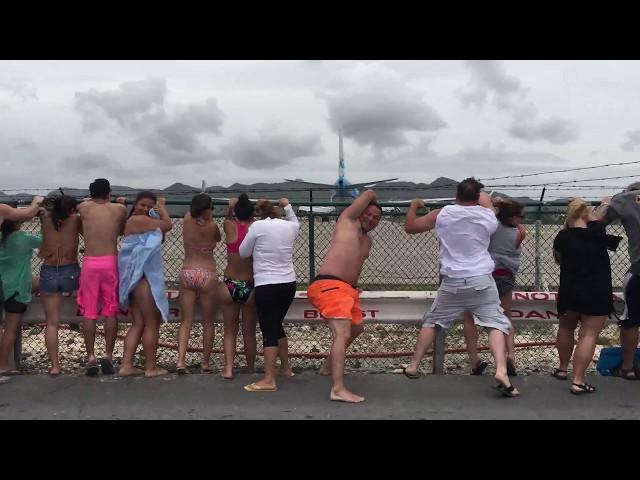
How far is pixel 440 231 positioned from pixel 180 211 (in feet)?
8.90

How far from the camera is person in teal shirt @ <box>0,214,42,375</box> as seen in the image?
203 inches

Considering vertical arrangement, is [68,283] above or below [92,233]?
below

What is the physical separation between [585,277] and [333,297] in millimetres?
2116

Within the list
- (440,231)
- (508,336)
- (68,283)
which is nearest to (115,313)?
(68,283)

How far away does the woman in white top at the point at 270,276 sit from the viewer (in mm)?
4848

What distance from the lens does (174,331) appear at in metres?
8.28

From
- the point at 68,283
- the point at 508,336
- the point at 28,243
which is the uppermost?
the point at 28,243

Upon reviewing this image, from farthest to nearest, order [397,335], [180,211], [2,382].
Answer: [397,335] → [180,211] → [2,382]

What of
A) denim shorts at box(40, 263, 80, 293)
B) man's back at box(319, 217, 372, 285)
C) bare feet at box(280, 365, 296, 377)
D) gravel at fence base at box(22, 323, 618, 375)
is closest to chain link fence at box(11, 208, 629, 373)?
gravel at fence base at box(22, 323, 618, 375)

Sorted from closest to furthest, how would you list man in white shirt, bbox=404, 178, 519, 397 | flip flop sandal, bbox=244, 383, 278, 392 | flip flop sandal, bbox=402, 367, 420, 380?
man in white shirt, bbox=404, 178, 519, 397, flip flop sandal, bbox=244, 383, 278, 392, flip flop sandal, bbox=402, 367, 420, 380

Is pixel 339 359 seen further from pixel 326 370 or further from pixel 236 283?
pixel 236 283

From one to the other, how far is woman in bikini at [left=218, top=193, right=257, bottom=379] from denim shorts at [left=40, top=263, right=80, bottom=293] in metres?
1.38

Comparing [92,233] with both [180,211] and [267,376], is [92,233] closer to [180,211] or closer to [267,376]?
[180,211]

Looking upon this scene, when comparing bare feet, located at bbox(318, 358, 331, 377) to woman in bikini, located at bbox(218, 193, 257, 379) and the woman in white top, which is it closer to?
the woman in white top
